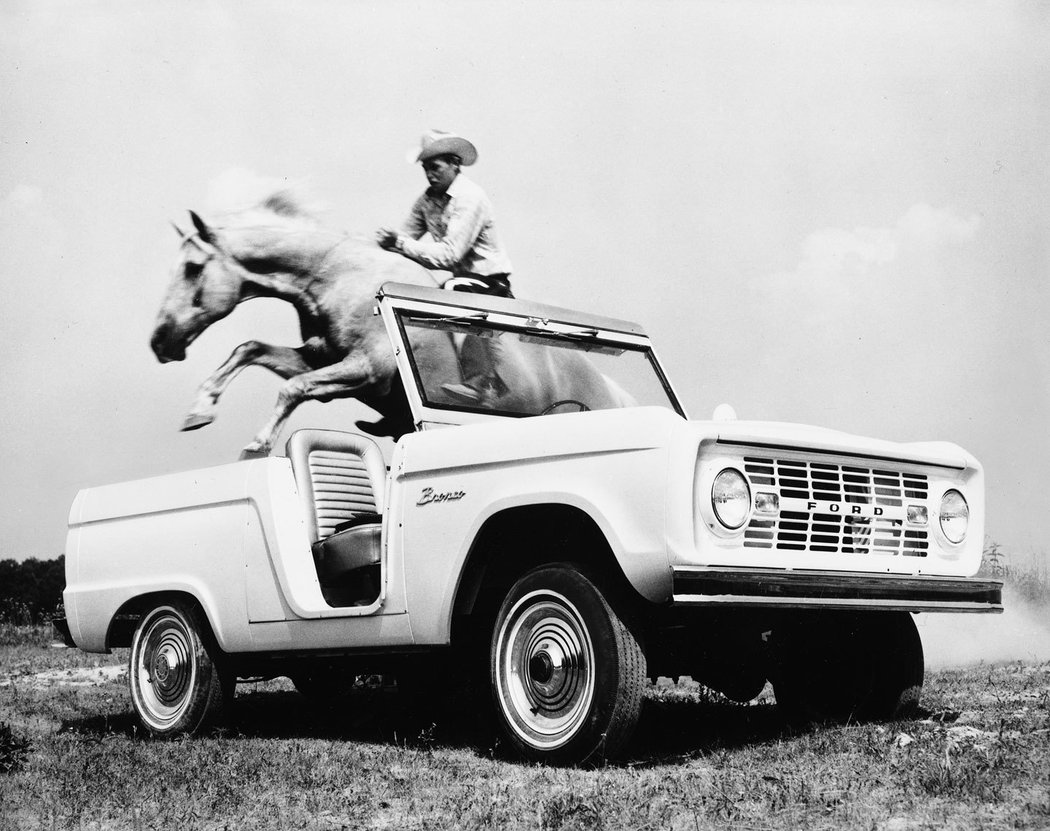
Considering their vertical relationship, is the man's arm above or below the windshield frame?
above

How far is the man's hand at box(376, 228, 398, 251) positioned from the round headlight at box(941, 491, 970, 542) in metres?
10.5

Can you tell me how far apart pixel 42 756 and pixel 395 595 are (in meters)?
1.95

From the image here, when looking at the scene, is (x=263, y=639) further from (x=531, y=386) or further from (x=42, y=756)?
(x=531, y=386)

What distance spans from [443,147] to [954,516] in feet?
36.3

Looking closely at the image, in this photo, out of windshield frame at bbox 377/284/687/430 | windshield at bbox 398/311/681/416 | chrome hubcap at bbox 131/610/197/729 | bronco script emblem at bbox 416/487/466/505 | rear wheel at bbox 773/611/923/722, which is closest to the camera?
bronco script emblem at bbox 416/487/466/505

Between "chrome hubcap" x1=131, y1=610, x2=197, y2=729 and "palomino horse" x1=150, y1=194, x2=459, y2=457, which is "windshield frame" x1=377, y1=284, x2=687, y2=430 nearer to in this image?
"chrome hubcap" x1=131, y1=610, x2=197, y2=729

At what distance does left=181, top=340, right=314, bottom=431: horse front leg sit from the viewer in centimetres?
1427

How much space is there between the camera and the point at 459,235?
15219mm

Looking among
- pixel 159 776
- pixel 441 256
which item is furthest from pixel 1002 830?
pixel 441 256

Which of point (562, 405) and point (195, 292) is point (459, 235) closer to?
point (195, 292)

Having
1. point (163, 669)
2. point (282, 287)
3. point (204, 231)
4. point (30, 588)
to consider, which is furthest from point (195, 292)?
point (163, 669)

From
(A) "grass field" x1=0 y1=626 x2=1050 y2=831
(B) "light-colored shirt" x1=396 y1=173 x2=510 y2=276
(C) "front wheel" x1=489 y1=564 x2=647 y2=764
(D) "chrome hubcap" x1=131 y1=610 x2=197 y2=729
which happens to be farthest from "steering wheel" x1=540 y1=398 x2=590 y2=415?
(B) "light-colored shirt" x1=396 y1=173 x2=510 y2=276

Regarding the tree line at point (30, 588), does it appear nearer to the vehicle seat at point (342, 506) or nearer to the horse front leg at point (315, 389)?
the horse front leg at point (315, 389)

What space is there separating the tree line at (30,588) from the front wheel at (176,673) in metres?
11.3
